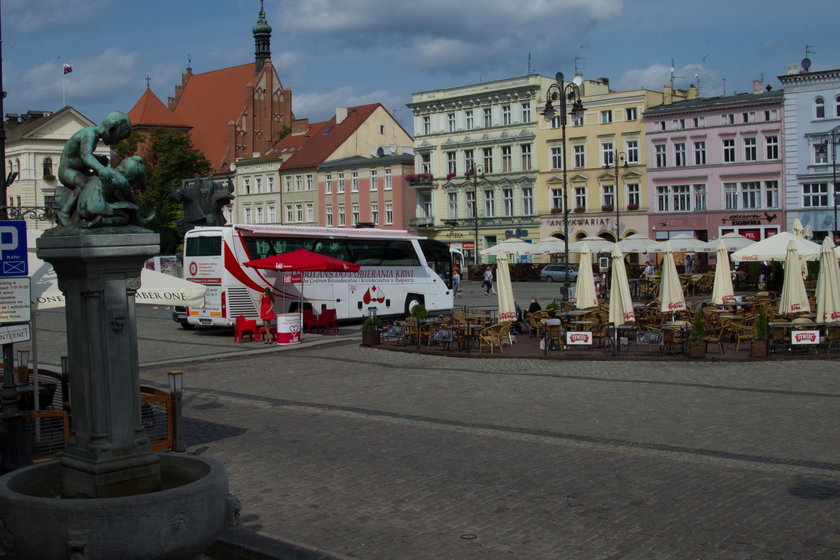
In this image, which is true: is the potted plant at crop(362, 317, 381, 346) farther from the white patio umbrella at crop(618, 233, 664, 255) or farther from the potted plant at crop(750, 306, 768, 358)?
the white patio umbrella at crop(618, 233, 664, 255)

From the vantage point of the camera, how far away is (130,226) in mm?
7094

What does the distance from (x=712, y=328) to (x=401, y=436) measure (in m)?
12.2

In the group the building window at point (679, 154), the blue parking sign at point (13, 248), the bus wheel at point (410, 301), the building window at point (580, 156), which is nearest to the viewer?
the blue parking sign at point (13, 248)

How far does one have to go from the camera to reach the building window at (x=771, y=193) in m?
58.8

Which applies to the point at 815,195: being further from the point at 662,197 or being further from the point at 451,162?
the point at 451,162

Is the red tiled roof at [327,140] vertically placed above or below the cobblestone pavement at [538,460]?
above

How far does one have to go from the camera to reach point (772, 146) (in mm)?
58781

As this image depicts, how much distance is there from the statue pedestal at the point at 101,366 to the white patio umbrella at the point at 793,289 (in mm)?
17884

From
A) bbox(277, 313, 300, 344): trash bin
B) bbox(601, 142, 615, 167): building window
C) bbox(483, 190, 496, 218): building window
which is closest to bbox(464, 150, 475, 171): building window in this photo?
bbox(483, 190, 496, 218): building window

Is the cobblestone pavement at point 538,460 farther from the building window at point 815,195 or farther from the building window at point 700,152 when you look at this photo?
the building window at point 700,152

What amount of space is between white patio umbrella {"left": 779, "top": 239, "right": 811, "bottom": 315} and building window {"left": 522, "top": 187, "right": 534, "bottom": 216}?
49496 millimetres

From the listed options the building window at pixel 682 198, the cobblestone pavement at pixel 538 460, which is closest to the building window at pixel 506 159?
the building window at pixel 682 198

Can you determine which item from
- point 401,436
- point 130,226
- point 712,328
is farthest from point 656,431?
point 712,328

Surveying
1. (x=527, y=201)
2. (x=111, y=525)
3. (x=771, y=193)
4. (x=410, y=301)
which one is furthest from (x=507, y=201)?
(x=111, y=525)
